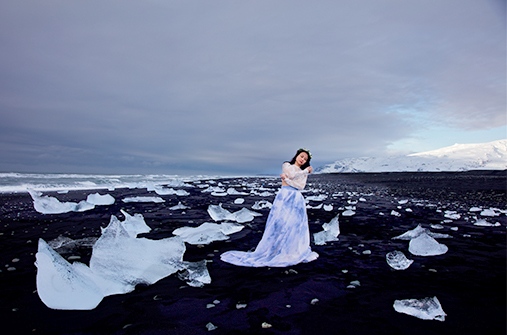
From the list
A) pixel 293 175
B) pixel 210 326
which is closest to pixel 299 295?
pixel 210 326

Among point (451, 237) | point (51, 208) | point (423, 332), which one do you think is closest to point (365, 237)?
point (451, 237)

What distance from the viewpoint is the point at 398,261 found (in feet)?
12.6

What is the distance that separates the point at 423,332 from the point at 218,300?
7.01ft

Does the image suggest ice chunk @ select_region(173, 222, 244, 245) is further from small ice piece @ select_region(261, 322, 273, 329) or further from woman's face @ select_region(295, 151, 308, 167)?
small ice piece @ select_region(261, 322, 273, 329)

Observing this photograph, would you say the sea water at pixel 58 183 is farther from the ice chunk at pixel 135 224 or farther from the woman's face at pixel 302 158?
the woman's face at pixel 302 158

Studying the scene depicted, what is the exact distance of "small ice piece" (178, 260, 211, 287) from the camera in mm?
3186

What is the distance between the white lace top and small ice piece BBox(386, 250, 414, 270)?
1981 mm

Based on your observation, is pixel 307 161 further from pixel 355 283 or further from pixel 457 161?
pixel 457 161

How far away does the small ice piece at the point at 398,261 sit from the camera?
3.73 meters

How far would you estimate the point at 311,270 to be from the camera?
142 inches

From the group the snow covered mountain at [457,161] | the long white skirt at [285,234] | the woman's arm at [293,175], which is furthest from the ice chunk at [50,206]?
the snow covered mountain at [457,161]

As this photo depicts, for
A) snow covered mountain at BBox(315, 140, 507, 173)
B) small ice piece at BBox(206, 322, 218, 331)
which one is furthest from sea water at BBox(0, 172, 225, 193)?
snow covered mountain at BBox(315, 140, 507, 173)

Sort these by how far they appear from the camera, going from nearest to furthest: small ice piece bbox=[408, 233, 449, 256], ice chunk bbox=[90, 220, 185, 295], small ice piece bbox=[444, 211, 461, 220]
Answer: ice chunk bbox=[90, 220, 185, 295], small ice piece bbox=[408, 233, 449, 256], small ice piece bbox=[444, 211, 461, 220]

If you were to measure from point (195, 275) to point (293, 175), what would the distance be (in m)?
2.16
